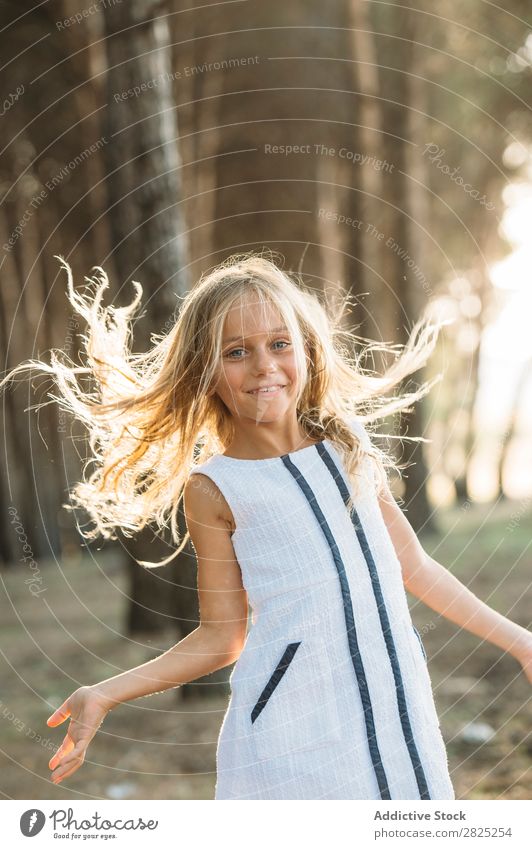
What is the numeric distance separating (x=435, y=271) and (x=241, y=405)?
16613 millimetres

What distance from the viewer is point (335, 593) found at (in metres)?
2.20

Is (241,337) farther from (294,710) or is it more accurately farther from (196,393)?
(294,710)

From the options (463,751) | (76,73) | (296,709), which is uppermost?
(76,73)

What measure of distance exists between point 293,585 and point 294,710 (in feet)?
0.90

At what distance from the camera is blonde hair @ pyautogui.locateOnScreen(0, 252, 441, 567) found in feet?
7.74

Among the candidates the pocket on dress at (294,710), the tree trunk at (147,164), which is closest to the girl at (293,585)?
the pocket on dress at (294,710)

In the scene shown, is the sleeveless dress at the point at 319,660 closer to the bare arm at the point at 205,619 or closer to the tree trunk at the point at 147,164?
the bare arm at the point at 205,619

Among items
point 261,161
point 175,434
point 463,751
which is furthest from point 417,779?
point 261,161

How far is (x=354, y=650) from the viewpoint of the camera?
2.16 metres

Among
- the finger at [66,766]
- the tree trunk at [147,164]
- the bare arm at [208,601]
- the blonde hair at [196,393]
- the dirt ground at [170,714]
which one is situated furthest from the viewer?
the tree trunk at [147,164]

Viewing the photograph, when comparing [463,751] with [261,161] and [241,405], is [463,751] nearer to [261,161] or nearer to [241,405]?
[241,405]

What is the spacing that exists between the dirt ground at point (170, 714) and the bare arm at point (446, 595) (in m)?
1.87

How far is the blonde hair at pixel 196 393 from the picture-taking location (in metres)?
2.36

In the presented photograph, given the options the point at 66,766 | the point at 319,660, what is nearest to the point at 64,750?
the point at 66,766
